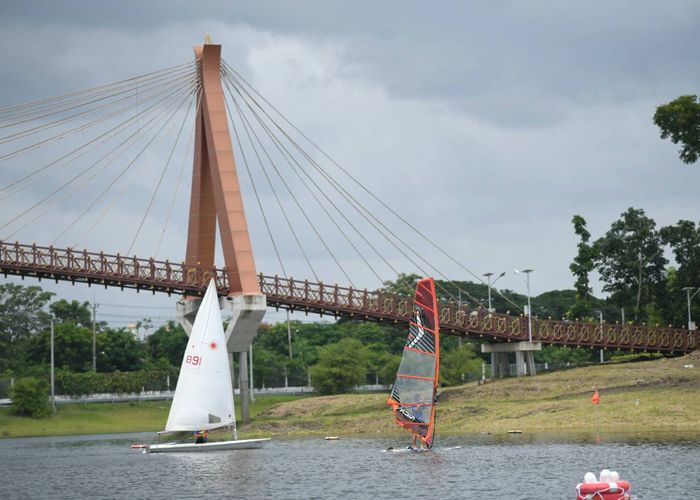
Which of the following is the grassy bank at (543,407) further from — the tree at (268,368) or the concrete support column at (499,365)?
the tree at (268,368)

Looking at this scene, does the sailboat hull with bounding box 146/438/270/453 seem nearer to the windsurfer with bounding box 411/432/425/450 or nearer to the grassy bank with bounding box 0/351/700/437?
the windsurfer with bounding box 411/432/425/450

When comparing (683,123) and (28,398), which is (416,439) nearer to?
(683,123)

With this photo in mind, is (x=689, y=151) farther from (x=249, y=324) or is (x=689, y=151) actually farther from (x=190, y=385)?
(x=190, y=385)

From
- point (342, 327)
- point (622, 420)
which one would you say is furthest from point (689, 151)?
point (342, 327)

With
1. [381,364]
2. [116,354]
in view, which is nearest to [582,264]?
[381,364]

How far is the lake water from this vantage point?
41281 millimetres

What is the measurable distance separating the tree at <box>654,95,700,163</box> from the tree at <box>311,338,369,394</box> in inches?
1364

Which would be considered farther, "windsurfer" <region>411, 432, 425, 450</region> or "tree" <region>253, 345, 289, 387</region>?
"tree" <region>253, 345, 289, 387</region>

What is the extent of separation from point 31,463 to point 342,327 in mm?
88229

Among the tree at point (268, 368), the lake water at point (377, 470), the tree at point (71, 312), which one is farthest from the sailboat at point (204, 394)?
the tree at point (71, 312)

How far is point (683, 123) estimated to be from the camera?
88562 mm

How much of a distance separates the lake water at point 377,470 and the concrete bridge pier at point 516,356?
26.1 meters

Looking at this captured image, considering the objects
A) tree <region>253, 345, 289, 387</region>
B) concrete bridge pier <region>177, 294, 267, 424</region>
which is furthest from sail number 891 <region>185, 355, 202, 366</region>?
tree <region>253, 345, 289, 387</region>

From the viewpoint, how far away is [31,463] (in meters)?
61.6
